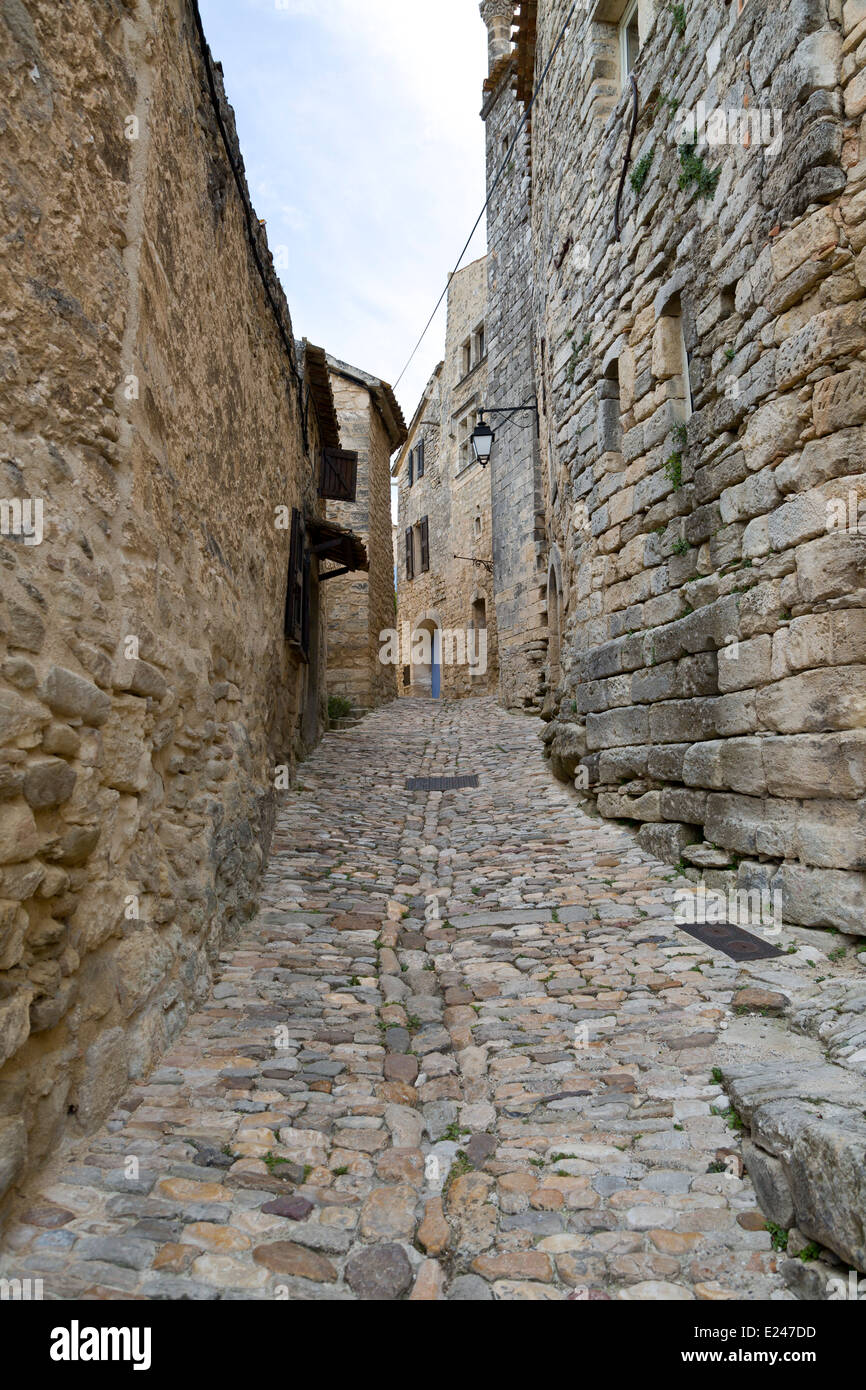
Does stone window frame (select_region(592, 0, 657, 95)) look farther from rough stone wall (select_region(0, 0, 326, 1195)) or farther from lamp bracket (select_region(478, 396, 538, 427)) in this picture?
lamp bracket (select_region(478, 396, 538, 427))

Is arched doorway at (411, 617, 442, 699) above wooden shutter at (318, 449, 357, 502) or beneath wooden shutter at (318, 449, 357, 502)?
beneath

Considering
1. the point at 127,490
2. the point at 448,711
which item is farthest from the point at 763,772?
the point at 448,711

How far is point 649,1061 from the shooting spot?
3.09 meters

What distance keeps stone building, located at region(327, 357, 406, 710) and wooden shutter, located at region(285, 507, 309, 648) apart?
18.2ft

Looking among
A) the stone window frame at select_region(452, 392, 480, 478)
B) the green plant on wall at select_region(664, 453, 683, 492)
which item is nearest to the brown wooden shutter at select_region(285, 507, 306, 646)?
the green plant on wall at select_region(664, 453, 683, 492)

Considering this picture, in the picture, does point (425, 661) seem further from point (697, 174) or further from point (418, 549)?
point (697, 174)

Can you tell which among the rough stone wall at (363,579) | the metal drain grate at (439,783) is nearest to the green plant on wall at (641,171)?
the metal drain grate at (439,783)

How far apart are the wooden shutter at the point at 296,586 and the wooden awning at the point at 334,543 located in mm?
714

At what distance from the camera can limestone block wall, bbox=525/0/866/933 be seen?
145 inches

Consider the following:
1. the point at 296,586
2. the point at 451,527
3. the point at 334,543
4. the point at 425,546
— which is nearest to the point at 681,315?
the point at 296,586

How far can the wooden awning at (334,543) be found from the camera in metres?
9.38

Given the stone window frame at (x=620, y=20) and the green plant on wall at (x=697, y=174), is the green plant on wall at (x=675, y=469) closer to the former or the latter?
the green plant on wall at (x=697, y=174)

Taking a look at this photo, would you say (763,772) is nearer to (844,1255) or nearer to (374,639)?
(844,1255)

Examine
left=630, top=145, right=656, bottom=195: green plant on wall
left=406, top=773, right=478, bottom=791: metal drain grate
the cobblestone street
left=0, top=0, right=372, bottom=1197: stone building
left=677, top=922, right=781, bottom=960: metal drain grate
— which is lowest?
the cobblestone street
